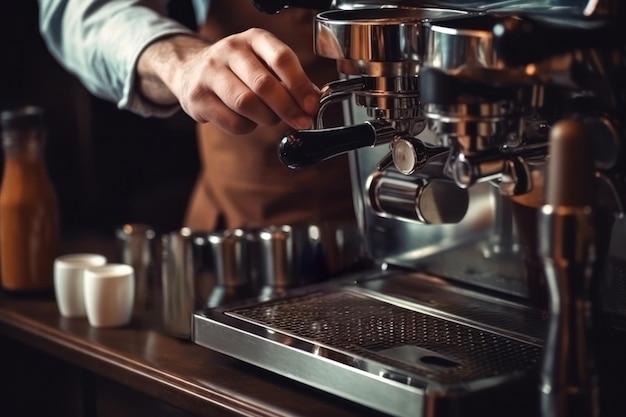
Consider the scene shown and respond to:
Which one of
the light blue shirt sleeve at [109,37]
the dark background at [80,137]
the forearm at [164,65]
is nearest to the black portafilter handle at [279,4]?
the forearm at [164,65]

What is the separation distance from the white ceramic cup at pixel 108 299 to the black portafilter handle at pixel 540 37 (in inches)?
22.0

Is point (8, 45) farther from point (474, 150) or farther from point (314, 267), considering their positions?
point (474, 150)

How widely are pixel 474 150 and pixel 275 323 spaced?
28 centimetres

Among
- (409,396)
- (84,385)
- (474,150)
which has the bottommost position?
(84,385)

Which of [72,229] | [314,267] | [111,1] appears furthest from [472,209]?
[72,229]

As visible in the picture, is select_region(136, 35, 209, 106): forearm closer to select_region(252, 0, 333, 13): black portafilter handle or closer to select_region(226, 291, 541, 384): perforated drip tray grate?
select_region(252, 0, 333, 13): black portafilter handle

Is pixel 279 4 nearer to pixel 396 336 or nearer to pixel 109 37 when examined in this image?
pixel 396 336

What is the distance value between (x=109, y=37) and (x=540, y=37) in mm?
707

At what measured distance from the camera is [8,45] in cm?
177

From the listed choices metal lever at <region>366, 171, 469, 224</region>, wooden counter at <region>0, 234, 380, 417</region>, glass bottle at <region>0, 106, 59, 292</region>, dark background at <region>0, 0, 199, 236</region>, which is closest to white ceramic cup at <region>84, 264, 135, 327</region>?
wooden counter at <region>0, 234, 380, 417</region>

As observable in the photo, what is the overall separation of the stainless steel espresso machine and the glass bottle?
0.35 meters

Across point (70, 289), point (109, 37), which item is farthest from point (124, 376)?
point (109, 37)

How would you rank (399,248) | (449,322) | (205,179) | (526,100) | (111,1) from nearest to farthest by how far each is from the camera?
(526,100) → (449,322) → (399,248) → (111,1) → (205,179)

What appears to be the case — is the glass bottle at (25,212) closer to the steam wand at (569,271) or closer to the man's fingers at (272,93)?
the man's fingers at (272,93)
